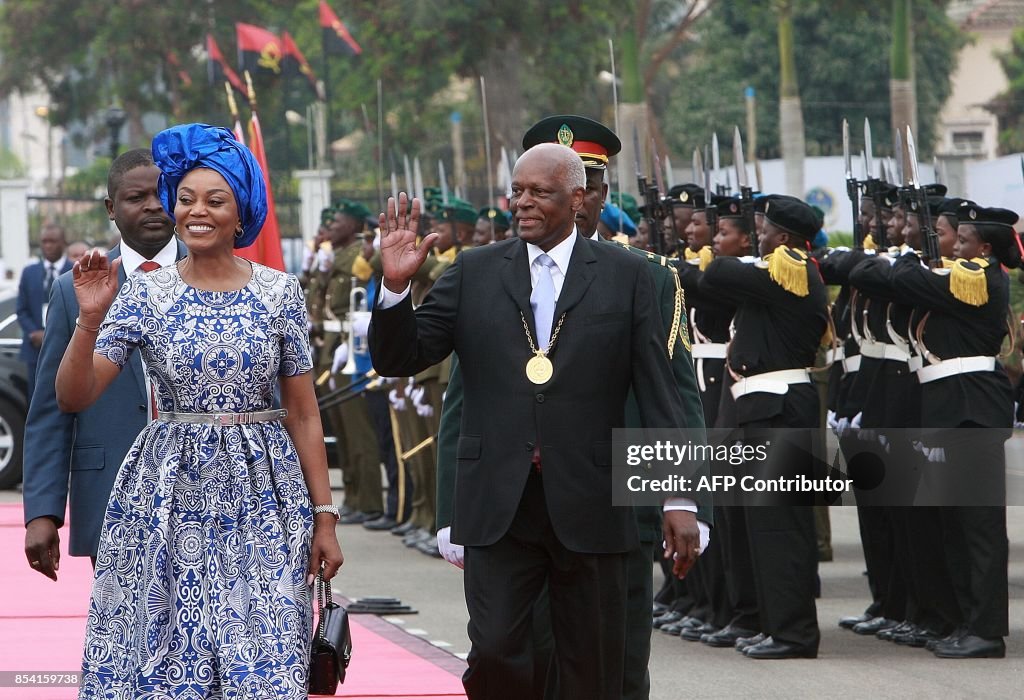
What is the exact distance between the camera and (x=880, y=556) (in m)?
9.58

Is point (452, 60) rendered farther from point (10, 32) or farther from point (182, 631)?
point (182, 631)

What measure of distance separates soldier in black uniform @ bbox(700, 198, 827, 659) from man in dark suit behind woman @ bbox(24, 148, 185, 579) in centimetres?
337

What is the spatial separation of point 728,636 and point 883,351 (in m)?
1.56

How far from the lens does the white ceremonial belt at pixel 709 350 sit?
941cm

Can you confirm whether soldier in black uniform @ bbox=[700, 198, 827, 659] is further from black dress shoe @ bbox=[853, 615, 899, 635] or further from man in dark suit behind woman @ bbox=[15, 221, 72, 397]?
man in dark suit behind woman @ bbox=[15, 221, 72, 397]

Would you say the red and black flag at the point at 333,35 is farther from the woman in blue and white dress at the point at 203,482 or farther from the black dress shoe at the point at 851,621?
the woman in blue and white dress at the point at 203,482

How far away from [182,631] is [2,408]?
38.3 ft

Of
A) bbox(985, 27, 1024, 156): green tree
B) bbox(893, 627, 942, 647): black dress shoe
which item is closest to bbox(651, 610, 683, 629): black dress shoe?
bbox(893, 627, 942, 647): black dress shoe

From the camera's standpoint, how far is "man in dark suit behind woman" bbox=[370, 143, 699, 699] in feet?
17.3

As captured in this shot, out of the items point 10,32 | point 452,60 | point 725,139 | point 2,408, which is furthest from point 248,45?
point 2,408

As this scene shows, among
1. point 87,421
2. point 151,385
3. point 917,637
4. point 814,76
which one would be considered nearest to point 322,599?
point 151,385

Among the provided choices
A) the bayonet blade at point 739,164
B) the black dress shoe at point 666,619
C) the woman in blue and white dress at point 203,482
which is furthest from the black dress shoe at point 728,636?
the woman in blue and white dress at point 203,482

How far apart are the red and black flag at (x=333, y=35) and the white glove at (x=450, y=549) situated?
86.8ft

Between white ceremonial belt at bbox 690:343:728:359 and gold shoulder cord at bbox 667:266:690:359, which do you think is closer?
gold shoulder cord at bbox 667:266:690:359
